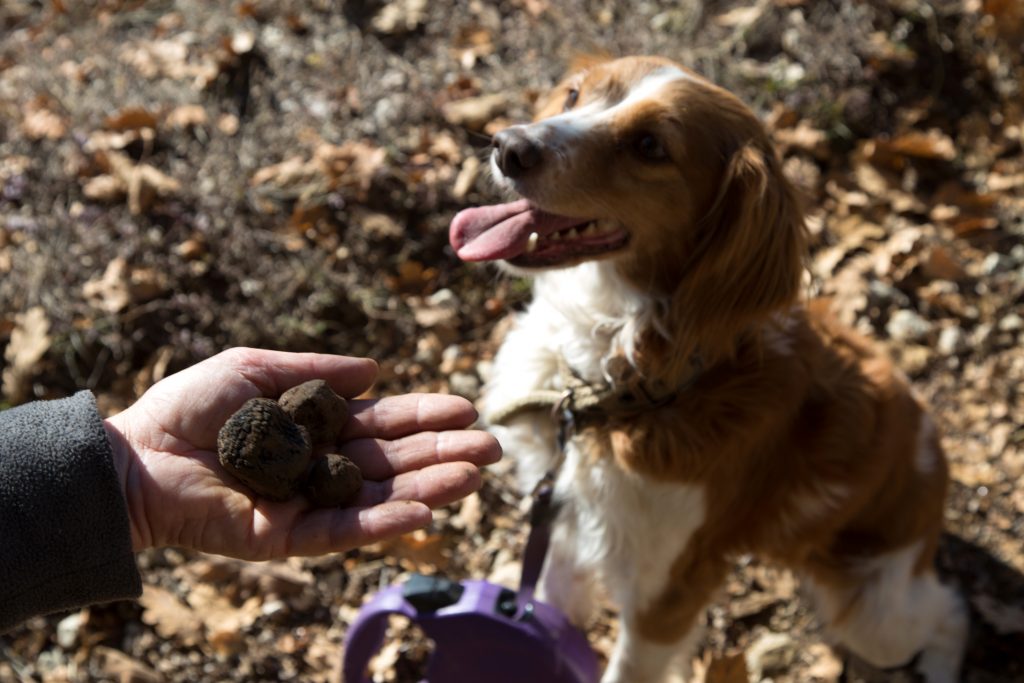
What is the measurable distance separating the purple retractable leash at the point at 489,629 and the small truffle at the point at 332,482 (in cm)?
75

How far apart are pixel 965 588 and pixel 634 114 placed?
2357 millimetres

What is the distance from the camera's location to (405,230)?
14.3 feet

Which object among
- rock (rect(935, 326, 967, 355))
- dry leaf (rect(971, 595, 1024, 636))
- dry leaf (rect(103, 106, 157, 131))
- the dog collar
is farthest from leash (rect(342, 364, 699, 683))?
dry leaf (rect(103, 106, 157, 131))

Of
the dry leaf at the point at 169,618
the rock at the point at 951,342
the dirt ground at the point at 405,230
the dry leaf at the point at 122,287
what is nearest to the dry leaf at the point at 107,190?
the dirt ground at the point at 405,230

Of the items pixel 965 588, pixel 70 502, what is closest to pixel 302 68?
pixel 70 502

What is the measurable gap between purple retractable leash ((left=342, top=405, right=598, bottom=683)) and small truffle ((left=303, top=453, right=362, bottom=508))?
2.47ft

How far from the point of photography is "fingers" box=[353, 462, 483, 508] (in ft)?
7.30

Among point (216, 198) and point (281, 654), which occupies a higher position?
point (216, 198)

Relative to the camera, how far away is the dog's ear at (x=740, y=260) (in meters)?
2.63

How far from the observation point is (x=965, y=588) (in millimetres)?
3561

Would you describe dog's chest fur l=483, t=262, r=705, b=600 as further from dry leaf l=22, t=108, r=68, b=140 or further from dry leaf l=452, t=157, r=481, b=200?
dry leaf l=22, t=108, r=68, b=140

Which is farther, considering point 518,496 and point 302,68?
point 302,68

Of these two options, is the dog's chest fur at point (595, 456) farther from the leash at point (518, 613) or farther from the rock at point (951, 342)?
the rock at point (951, 342)

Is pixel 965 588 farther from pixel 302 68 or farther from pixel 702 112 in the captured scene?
pixel 302 68
